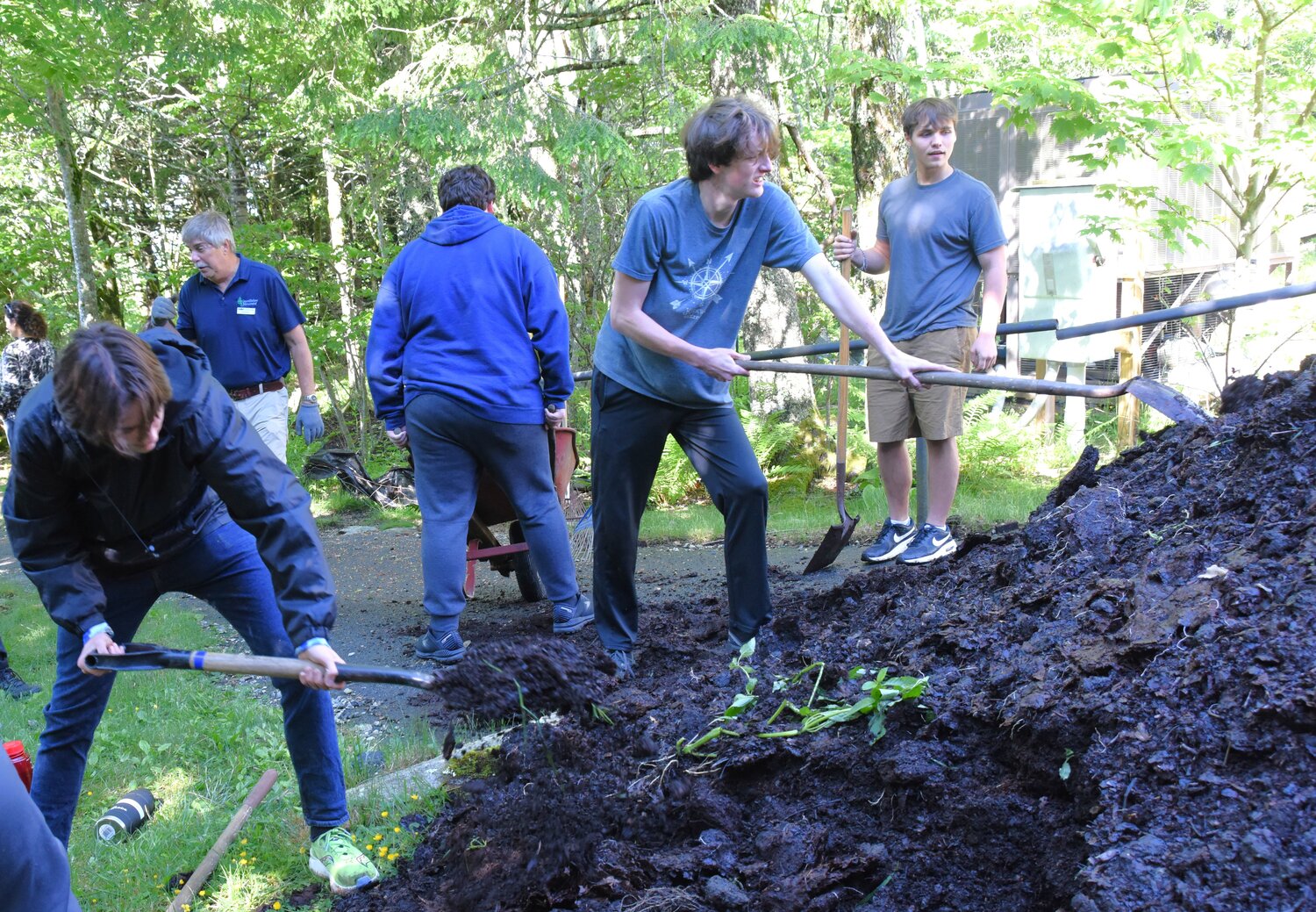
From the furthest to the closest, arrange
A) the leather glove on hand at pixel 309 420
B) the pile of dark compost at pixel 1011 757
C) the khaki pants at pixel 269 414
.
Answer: the leather glove on hand at pixel 309 420 → the khaki pants at pixel 269 414 → the pile of dark compost at pixel 1011 757

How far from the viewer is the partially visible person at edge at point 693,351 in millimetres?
3916

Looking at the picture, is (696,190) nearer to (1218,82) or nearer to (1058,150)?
(1218,82)

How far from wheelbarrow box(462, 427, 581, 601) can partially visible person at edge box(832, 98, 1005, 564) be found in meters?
1.61

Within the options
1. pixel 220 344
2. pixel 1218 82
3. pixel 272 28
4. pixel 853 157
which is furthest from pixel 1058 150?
pixel 220 344

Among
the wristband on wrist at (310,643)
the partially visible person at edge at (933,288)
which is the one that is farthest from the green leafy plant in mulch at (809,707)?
the partially visible person at edge at (933,288)

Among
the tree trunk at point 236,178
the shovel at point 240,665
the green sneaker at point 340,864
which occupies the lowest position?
the green sneaker at point 340,864

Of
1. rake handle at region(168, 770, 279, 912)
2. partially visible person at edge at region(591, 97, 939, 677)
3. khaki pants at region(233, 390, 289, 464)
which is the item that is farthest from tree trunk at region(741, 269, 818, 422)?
rake handle at region(168, 770, 279, 912)

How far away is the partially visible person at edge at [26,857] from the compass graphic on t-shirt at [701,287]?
266 cm

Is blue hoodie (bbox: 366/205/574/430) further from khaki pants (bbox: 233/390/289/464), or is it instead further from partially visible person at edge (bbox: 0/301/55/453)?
partially visible person at edge (bbox: 0/301/55/453)

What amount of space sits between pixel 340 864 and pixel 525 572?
2942mm

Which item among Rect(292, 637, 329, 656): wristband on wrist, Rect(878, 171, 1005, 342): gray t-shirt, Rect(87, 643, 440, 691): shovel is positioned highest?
Rect(878, 171, 1005, 342): gray t-shirt

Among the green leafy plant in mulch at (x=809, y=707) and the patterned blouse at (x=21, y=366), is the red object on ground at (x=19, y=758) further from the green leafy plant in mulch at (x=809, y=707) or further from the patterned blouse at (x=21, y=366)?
the patterned blouse at (x=21, y=366)

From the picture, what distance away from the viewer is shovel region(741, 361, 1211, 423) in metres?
3.76

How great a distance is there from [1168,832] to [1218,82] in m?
6.47
